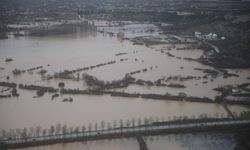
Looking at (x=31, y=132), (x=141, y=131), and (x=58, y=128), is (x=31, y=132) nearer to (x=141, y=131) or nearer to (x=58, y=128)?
(x=58, y=128)

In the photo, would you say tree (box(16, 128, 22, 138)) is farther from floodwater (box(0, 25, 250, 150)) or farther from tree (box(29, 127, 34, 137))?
floodwater (box(0, 25, 250, 150))

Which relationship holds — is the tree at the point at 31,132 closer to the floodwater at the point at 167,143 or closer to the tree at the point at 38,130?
the tree at the point at 38,130

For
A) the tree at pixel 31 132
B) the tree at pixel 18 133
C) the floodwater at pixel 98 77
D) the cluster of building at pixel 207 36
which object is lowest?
the floodwater at pixel 98 77

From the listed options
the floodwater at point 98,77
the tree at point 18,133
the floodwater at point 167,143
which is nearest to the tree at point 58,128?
the floodwater at point 98,77

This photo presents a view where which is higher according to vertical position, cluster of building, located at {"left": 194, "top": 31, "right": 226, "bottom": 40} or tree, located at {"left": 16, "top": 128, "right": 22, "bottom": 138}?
cluster of building, located at {"left": 194, "top": 31, "right": 226, "bottom": 40}

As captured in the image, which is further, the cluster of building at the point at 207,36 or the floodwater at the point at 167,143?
the cluster of building at the point at 207,36

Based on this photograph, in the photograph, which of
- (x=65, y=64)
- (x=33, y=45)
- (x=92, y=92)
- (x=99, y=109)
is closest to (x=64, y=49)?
(x=33, y=45)

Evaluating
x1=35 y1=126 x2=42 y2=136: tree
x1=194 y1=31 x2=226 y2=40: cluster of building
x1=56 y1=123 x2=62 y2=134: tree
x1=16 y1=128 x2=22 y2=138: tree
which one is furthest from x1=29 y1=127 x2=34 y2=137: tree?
x1=194 y1=31 x2=226 y2=40: cluster of building
